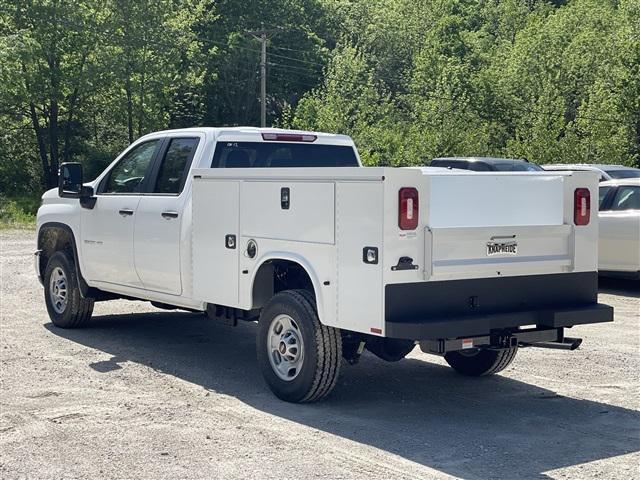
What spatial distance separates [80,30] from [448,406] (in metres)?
42.6

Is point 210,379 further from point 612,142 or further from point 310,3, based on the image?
point 310,3

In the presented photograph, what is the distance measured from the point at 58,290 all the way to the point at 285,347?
434cm

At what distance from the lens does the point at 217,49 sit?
60.0m

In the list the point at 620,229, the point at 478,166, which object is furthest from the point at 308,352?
the point at 478,166

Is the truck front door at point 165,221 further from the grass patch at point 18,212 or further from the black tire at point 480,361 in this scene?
the grass patch at point 18,212

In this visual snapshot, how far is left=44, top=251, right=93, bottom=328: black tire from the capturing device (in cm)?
1070

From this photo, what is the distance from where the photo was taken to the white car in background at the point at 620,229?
47.2 feet

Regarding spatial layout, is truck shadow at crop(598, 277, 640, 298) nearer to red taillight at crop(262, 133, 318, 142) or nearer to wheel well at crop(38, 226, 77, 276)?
red taillight at crop(262, 133, 318, 142)

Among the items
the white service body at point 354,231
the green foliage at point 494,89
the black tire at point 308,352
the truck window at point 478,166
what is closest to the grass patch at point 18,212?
the green foliage at point 494,89

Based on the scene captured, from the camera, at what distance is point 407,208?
21.7 feet

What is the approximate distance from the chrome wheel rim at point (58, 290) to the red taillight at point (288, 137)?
3.09 meters

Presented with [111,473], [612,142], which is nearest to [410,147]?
[612,142]

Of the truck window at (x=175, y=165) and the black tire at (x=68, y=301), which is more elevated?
the truck window at (x=175, y=165)

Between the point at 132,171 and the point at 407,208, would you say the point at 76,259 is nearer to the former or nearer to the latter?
the point at 132,171
